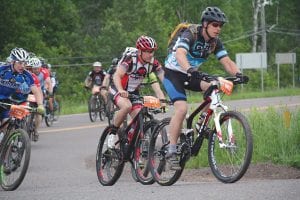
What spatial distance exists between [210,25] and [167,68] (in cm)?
88

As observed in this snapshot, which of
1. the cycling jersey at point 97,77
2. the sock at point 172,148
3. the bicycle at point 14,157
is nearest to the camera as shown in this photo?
the sock at point 172,148

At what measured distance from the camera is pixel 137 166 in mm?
11195

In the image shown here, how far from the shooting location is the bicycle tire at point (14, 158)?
36.6 feet

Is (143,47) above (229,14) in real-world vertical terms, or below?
below

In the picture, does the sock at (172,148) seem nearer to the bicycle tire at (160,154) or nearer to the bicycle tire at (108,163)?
the bicycle tire at (160,154)

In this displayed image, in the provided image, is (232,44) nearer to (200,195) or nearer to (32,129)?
(32,129)

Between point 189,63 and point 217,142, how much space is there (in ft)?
3.21

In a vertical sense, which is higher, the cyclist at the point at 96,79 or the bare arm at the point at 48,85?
the cyclist at the point at 96,79

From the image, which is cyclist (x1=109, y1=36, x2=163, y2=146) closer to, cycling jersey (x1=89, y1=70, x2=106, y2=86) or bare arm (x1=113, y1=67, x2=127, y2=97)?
bare arm (x1=113, y1=67, x2=127, y2=97)

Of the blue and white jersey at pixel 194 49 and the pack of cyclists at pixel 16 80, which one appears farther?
the pack of cyclists at pixel 16 80

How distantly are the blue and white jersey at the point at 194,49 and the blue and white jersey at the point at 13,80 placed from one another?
122 inches

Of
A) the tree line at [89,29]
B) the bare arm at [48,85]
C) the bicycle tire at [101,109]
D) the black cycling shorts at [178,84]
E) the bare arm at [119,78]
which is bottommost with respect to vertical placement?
the black cycling shorts at [178,84]

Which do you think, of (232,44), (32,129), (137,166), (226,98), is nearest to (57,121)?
(32,129)

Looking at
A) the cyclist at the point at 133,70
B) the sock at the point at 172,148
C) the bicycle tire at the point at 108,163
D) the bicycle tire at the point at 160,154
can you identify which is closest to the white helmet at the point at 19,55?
the cyclist at the point at 133,70
